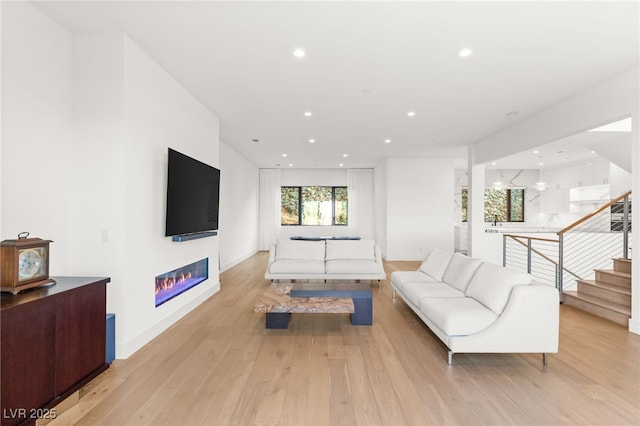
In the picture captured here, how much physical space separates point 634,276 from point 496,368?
2.20 m

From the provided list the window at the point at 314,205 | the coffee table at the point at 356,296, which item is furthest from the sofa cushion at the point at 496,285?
the window at the point at 314,205

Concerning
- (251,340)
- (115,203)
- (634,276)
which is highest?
(115,203)

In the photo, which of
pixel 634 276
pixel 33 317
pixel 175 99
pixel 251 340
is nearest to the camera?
pixel 33 317

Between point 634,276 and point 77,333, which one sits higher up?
point 634,276

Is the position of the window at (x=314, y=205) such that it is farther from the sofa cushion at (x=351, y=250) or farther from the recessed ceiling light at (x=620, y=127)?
the recessed ceiling light at (x=620, y=127)

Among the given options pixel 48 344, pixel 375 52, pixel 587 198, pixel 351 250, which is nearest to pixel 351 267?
pixel 351 250

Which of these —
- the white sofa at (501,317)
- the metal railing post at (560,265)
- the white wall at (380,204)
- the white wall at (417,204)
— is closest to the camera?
the white sofa at (501,317)

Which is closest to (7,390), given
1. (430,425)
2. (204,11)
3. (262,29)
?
(430,425)

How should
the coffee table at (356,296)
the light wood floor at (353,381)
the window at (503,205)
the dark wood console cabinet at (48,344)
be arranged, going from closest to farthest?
the dark wood console cabinet at (48,344) → the light wood floor at (353,381) → the coffee table at (356,296) → the window at (503,205)

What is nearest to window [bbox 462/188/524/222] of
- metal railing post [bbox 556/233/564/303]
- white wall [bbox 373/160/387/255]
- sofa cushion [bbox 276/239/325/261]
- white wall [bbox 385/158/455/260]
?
white wall [bbox 385/158/455/260]

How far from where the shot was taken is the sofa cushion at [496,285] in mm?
2635

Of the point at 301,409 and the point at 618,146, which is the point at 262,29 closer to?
the point at 301,409

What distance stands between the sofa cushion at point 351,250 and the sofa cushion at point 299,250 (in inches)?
7.2

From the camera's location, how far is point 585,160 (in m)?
7.93
